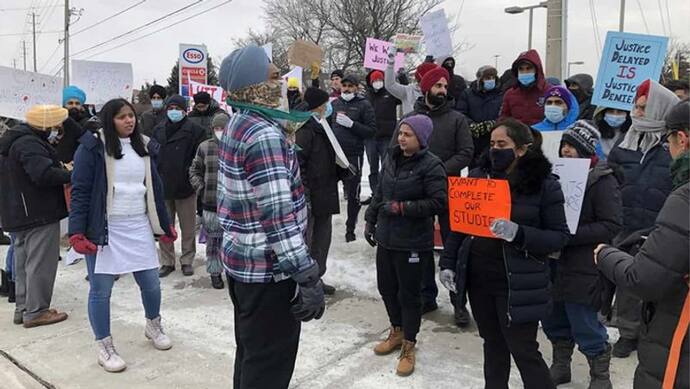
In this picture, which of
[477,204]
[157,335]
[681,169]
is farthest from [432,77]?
[157,335]

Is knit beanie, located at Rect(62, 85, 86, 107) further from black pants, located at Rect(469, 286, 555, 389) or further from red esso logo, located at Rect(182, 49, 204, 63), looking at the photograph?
black pants, located at Rect(469, 286, 555, 389)

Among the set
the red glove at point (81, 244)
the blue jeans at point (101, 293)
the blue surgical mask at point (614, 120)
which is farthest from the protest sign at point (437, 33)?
the red glove at point (81, 244)

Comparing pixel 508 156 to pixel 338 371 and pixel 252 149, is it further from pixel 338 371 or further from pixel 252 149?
pixel 338 371

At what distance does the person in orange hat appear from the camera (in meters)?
4.98

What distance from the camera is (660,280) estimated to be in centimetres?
204

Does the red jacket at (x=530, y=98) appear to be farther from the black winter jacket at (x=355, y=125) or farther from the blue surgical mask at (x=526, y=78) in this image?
the black winter jacket at (x=355, y=125)

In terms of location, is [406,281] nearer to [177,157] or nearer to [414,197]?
[414,197]

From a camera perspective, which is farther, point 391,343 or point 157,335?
point 157,335

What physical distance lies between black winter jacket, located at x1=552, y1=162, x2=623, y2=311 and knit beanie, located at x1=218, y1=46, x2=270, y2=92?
7.15 feet

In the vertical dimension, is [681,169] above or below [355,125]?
below

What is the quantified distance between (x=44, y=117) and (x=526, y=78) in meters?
4.43

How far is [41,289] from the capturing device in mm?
5270

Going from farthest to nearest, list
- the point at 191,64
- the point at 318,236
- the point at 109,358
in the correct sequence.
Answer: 1. the point at 191,64
2. the point at 318,236
3. the point at 109,358

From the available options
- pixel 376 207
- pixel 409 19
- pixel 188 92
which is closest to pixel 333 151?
pixel 376 207
